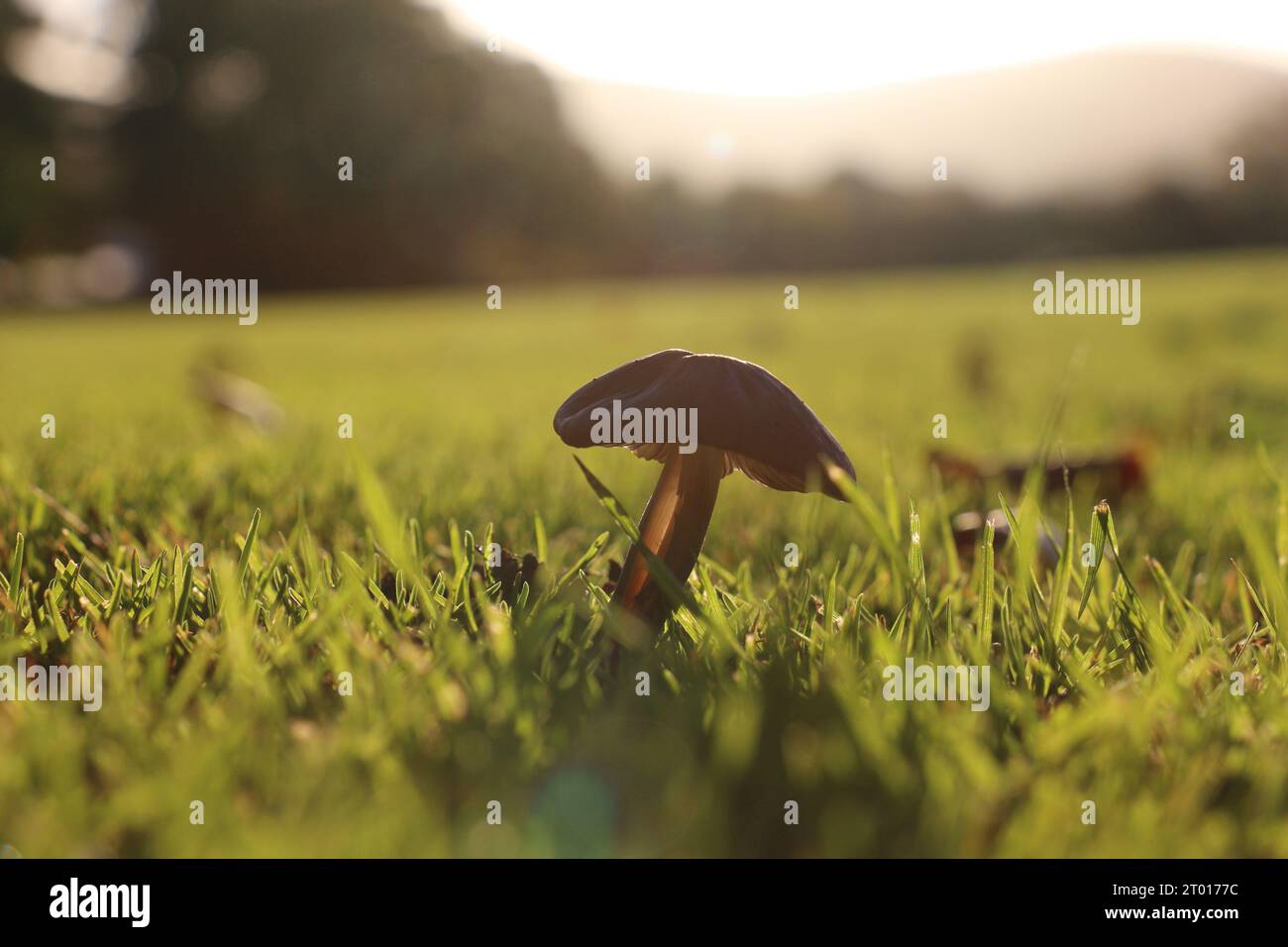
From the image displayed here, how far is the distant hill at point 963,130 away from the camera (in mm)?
37094

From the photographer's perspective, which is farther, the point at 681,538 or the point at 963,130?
the point at 963,130

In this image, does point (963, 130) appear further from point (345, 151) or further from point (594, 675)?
point (594, 675)

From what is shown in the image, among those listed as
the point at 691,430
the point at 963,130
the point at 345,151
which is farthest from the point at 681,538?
the point at 963,130

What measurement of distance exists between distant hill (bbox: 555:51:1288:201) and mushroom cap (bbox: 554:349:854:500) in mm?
31916

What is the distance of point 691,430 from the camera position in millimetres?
1326

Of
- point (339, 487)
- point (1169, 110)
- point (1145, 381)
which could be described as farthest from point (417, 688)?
point (1169, 110)

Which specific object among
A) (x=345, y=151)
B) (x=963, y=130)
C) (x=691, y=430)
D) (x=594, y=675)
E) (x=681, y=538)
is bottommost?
(x=594, y=675)

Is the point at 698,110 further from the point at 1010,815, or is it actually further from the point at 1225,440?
the point at 1010,815

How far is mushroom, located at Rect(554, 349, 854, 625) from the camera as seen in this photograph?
52.4 inches

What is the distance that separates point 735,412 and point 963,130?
53723 mm

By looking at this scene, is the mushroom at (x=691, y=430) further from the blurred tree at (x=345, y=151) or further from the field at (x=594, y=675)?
the blurred tree at (x=345, y=151)

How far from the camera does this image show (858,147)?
41.6 metres

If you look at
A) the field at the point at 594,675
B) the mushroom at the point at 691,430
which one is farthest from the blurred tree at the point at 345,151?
the mushroom at the point at 691,430

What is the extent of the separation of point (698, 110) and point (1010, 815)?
1597 inches
